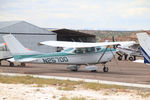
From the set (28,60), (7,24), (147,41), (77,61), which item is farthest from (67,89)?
(7,24)

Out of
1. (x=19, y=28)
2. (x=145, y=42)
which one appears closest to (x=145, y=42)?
(x=145, y=42)

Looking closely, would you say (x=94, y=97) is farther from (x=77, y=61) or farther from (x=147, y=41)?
(x=77, y=61)

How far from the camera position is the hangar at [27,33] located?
43938 millimetres

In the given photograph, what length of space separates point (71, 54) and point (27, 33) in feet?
78.8

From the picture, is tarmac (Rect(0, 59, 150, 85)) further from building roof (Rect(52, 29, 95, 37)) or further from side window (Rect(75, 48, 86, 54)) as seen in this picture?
building roof (Rect(52, 29, 95, 37))

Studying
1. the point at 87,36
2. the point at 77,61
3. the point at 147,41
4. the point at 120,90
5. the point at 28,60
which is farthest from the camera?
the point at 87,36

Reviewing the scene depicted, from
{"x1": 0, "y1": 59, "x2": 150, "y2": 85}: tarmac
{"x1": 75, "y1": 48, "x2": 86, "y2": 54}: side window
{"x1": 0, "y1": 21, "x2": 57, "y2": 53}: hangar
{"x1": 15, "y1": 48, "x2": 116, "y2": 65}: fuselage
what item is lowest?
{"x1": 0, "y1": 59, "x2": 150, "y2": 85}: tarmac

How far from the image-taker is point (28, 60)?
21266 millimetres

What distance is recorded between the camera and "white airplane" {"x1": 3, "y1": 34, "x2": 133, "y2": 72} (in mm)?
21625

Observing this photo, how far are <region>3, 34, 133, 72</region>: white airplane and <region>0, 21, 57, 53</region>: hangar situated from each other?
20.8 meters

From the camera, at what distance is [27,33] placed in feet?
151

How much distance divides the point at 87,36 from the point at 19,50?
122 ft

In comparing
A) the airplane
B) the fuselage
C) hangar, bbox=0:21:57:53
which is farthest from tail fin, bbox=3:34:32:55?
hangar, bbox=0:21:57:53

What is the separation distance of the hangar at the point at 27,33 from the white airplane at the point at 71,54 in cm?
2077
